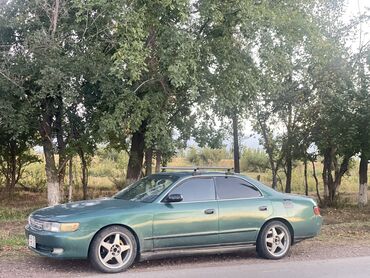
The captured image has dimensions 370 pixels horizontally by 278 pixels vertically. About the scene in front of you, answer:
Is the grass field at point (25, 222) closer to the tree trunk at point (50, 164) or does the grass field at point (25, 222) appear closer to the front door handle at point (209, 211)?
the tree trunk at point (50, 164)

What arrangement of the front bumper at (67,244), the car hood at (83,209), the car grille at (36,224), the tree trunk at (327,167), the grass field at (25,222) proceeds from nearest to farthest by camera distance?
the front bumper at (67,244), the car hood at (83,209), the car grille at (36,224), the grass field at (25,222), the tree trunk at (327,167)

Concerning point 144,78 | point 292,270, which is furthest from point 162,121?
point 292,270

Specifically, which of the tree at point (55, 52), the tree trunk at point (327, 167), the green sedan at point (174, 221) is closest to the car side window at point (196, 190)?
the green sedan at point (174, 221)

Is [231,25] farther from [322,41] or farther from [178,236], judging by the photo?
[178,236]

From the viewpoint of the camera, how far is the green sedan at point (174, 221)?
7.66 meters

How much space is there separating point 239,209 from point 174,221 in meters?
1.24

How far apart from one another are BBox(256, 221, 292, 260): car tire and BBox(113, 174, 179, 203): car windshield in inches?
71.3

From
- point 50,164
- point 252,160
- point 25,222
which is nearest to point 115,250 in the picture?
point 25,222

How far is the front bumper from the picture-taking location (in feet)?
24.6

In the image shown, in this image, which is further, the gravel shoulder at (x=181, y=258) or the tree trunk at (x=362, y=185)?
the tree trunk at (x=362, y=185)

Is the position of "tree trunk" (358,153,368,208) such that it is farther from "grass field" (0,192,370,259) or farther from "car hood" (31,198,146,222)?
"car hood" (31,198,146,222)

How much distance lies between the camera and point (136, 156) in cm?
1862

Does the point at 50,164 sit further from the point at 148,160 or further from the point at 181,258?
the point at 181,258

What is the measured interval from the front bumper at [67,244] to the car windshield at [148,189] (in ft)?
4.12
